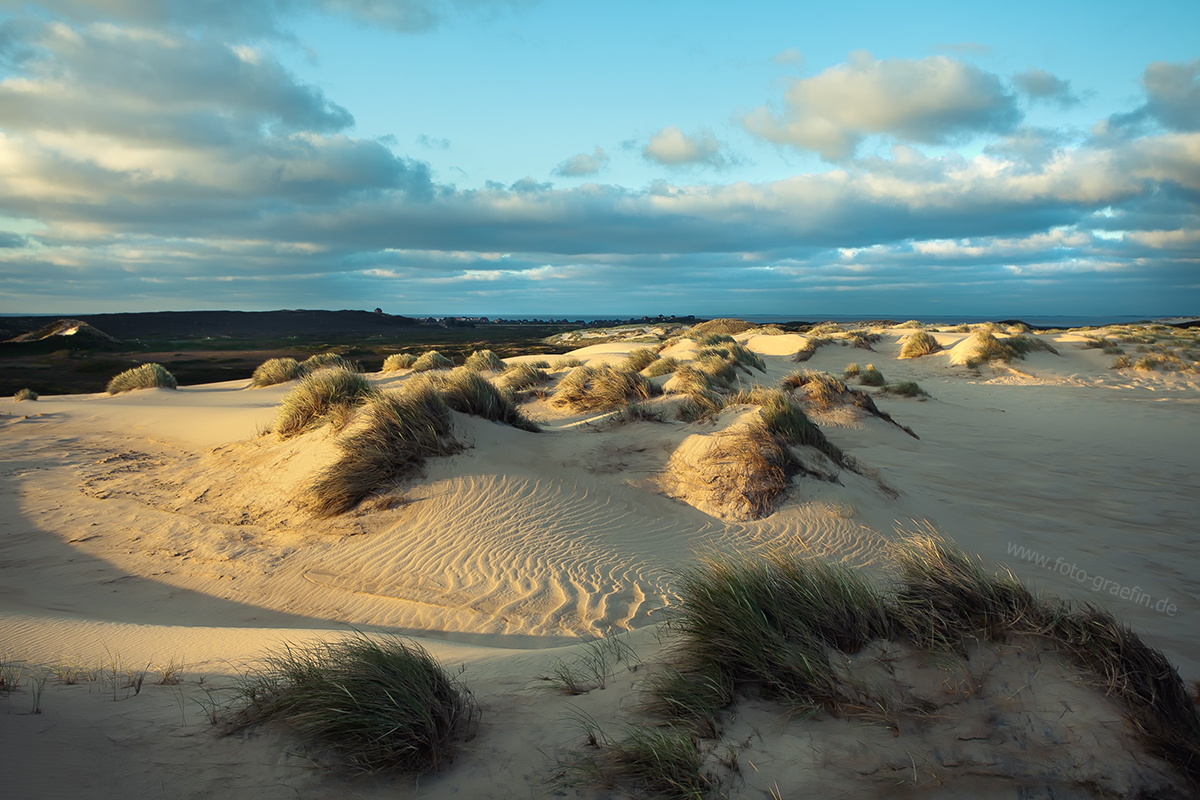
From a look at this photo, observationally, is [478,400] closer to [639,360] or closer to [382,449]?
[382,449]

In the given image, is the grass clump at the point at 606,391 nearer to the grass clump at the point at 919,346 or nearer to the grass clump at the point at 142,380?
the grass clump at the point at 142,380

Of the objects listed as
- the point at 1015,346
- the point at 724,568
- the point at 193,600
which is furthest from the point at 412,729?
the point at 1015,346

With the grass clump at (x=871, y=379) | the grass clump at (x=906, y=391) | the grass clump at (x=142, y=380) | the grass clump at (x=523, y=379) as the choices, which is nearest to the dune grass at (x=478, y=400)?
the grass clump at (x=523, y=379)

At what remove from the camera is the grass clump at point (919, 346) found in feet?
82.3

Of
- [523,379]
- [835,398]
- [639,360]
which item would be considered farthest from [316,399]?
[639,360]

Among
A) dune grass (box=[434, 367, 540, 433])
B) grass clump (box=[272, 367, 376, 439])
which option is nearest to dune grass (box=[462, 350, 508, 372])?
grass clump (box=[272, 367, 376, 439])

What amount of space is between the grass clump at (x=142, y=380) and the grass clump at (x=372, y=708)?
18557 mm

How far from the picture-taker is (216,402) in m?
14.1

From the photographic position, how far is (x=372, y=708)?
2395mm

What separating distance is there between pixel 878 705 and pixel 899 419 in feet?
40.4

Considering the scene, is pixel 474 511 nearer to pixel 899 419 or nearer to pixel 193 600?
pixel 193 600

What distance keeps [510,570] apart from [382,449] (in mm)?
2351

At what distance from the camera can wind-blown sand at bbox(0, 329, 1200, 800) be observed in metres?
2.23

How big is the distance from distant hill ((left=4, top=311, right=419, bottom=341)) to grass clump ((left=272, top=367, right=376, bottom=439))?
67.4m
